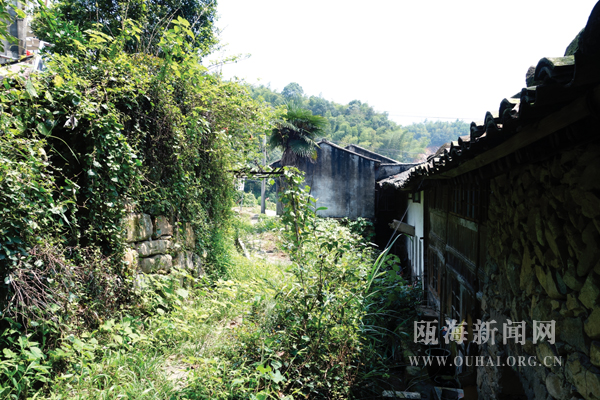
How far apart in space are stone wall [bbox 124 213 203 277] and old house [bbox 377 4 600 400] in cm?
352

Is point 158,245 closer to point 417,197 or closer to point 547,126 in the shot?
point 547,126

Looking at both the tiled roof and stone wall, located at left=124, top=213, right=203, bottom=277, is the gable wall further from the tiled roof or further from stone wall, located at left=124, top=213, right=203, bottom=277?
the tiled roof

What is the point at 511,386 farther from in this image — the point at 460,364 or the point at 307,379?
the point at 307,379

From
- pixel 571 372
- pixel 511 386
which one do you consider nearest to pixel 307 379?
pixel 511 386

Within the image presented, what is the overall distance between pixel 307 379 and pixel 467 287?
1.94 meters

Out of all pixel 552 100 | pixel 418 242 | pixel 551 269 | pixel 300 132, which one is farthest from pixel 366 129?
pixel 552 100

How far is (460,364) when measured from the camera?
12.1 feet

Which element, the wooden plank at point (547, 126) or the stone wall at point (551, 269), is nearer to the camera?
the wooden plank at point (547, 126)

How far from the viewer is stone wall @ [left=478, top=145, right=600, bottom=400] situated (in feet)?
4.60

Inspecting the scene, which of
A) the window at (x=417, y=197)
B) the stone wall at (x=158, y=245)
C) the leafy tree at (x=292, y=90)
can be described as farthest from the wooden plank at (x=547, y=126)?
the leafy tree at (x=292, y=90)

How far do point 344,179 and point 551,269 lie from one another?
41.3 ft

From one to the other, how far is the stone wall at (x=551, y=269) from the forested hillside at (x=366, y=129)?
33319 mm

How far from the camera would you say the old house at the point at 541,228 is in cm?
121

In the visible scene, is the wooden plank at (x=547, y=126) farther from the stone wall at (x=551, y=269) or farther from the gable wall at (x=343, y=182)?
the gable wall at (x=343, y=182)
